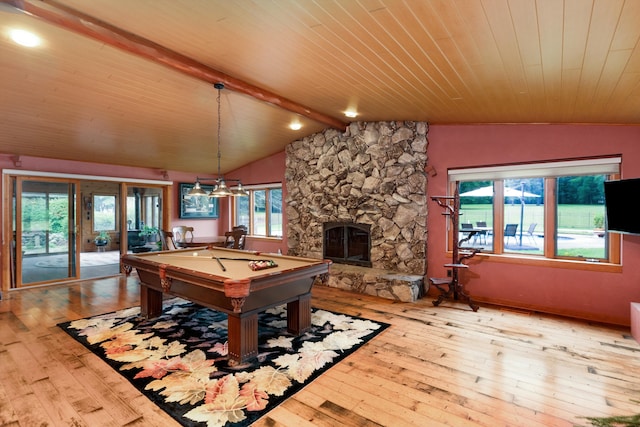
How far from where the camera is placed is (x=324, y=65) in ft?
10.4

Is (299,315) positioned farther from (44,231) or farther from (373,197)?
(44,231)

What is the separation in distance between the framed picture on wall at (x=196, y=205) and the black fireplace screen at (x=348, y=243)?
3705 mm

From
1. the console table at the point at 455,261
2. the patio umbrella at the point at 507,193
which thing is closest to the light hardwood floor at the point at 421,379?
the console table at the point at 455,261

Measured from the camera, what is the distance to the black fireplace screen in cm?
591

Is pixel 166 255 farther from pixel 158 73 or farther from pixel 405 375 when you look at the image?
pixel 405 375

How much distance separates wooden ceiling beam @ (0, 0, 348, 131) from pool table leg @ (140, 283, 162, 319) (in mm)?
2672

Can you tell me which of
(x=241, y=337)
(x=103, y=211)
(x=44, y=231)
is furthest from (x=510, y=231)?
(x=103, y=211)

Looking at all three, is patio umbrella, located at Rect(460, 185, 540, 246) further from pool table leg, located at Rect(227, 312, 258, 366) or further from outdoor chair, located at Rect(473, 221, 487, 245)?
pool table leg, located at Rect(227, 312, 258, 366)

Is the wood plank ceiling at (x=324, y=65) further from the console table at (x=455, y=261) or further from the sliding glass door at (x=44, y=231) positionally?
the console table at (x=455, y=261)

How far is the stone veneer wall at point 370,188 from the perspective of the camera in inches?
210

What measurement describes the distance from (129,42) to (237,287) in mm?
2333

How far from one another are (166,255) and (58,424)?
8.00 ft

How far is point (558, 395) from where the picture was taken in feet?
7.99

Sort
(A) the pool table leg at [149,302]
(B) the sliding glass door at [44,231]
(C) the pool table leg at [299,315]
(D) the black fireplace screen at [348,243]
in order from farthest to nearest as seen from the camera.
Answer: (D) the black fireplace screen at [348,243]
(B) the sliding glass door at [44,231]
(A) the pool table leg at [149,302]
(C) the pool table leg at [299,315]
